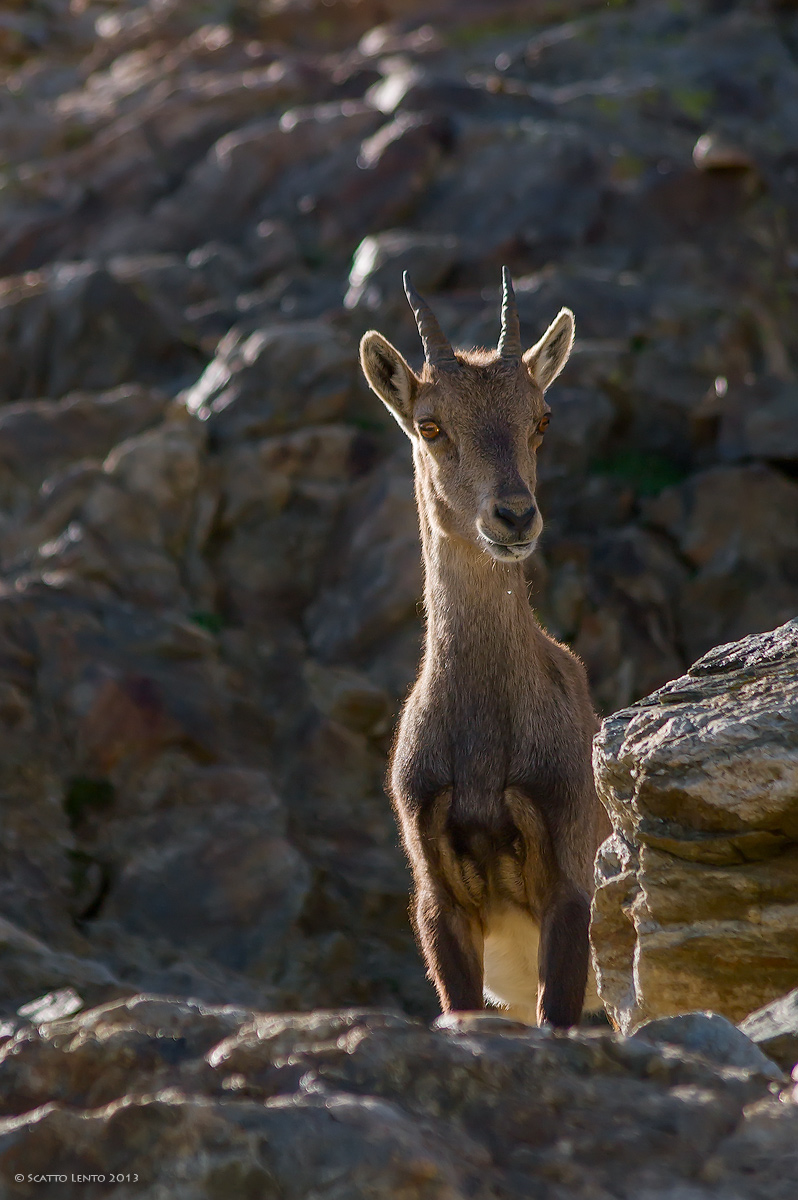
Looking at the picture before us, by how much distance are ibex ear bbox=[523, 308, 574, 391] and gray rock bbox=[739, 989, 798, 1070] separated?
17.4 feet

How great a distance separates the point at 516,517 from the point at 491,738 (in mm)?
1239

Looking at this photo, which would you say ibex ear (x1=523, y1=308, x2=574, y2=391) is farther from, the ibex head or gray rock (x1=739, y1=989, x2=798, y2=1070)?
gray rock (x1=739, y1=989, x2=798, y2=1070)

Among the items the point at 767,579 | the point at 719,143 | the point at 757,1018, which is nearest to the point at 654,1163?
the point at 757,1018

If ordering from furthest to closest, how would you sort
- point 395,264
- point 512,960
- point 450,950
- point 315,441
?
point 395,264 < point 315,441 < point 512,960 < point 450,950

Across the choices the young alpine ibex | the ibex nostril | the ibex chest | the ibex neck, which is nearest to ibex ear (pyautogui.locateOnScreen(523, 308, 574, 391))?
→ the young alpine ibex

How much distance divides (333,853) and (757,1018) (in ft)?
29.3

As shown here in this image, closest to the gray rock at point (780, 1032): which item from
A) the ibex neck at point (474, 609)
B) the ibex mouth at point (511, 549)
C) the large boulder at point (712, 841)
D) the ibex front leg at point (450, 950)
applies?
the large boulder at point (712, 841)

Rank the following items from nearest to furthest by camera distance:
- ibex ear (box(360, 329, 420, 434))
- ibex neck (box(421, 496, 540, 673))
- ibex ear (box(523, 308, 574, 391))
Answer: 1. ibex neck (box(421, 496, 540, 673))
2. ibex ear (box(360, 329, 420, 434))
3. ibex ear (box(523, 308, 574, 391))

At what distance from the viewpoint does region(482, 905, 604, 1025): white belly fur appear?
7473 millimetres

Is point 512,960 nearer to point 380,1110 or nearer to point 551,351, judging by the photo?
point 551,351

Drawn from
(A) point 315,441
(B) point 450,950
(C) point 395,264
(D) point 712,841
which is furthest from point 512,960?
(C) point 395,264

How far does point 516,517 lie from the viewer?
24.1ft

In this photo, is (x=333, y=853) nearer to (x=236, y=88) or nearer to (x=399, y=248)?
(x=399, y=248)

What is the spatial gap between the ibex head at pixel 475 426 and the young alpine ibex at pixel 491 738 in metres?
0.01
